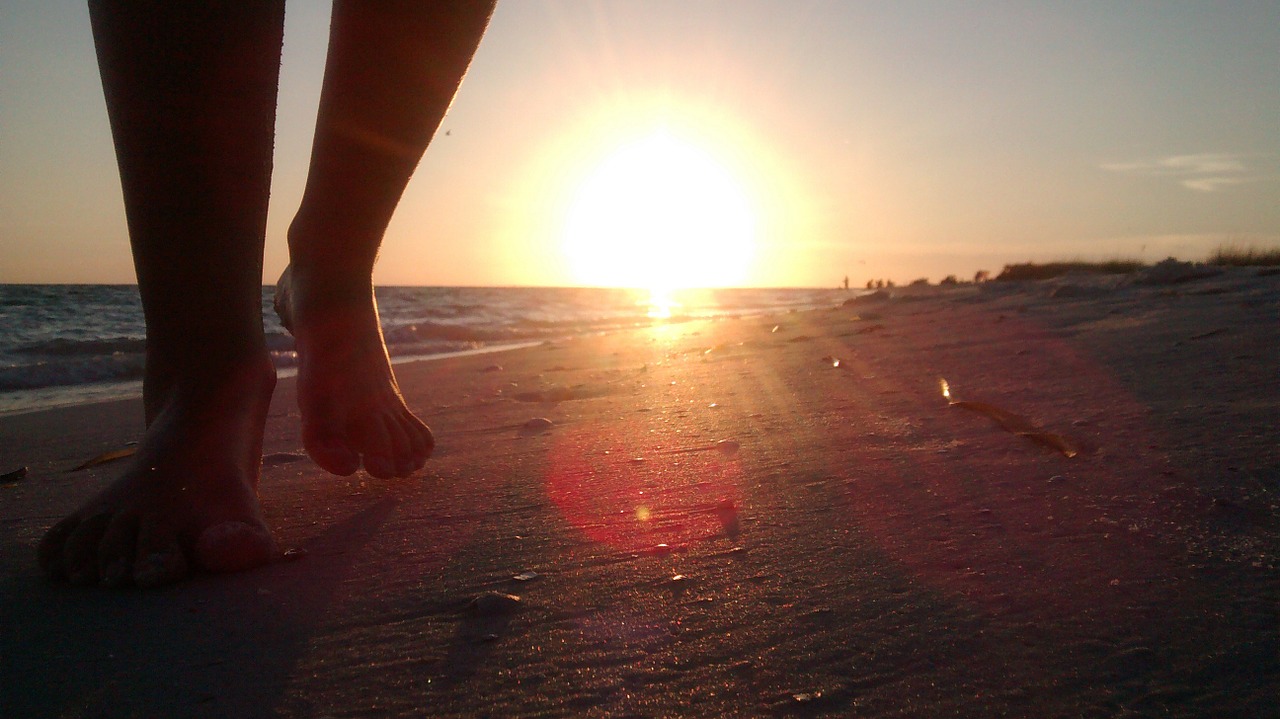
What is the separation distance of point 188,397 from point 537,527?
0.55 metres

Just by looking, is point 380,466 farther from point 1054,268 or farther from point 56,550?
point 1054,268

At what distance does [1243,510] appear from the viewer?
95cm

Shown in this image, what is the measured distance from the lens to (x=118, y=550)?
3.34ft

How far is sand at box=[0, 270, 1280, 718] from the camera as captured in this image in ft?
2.09

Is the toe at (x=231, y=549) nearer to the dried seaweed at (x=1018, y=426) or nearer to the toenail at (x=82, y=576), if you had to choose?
the toenail at (x=82, y=576)

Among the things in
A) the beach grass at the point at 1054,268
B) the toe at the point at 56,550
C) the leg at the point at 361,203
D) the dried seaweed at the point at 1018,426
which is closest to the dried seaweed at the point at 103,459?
the leg at the point at 361,203

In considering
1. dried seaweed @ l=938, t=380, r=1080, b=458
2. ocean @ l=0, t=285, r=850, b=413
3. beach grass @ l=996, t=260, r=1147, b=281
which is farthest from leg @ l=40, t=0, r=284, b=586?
beach grass @ l=996, t=260, r=1147, b=281

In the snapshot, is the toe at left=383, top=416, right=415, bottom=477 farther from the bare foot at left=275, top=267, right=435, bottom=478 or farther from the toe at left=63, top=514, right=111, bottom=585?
the toe at left=63, top=514, right=111, bottom=585

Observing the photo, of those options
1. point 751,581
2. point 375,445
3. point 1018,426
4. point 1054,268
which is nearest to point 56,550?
point 375,445

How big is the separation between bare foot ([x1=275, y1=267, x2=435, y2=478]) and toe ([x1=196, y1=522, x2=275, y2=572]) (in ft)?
1.29

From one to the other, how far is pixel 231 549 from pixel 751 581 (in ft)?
1.97

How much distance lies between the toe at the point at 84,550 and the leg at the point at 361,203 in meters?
0.39

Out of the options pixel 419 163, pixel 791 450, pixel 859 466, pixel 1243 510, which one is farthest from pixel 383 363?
pixel 1243 510

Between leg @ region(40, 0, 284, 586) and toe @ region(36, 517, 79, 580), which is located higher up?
leg @ region(40, 0, 284, 586)
